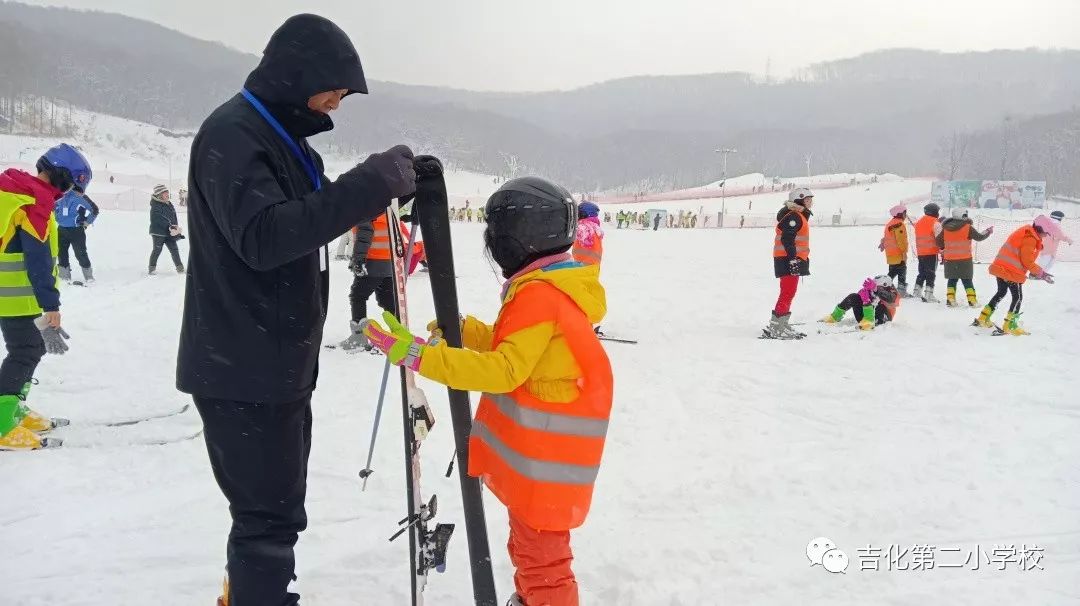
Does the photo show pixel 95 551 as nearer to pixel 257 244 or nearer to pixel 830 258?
pixel 257 244

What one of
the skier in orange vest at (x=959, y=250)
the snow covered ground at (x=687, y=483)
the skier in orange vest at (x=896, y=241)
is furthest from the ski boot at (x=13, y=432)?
the skier in orange vest at (x=959, y=250)

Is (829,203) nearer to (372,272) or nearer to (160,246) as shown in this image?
(160,246)

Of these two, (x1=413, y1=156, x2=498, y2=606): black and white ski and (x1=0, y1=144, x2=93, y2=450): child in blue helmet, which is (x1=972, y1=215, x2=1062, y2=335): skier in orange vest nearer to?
(x1=413, y1=156, x2=498, y2=606): black and white ski

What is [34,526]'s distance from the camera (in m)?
Result: 3.09

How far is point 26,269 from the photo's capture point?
3963mm

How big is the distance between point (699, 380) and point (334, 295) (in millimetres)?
6401

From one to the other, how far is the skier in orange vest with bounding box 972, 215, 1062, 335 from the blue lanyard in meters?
9.66

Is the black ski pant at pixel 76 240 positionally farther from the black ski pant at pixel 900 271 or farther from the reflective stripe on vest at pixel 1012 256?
the black ski pant at pixel 900 271

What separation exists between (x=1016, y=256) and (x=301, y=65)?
10.1m

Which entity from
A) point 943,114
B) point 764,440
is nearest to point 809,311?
point 764,440

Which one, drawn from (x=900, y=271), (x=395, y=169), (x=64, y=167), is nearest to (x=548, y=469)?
(x=395, y=169)

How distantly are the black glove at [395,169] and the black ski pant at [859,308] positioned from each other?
872 centimetres

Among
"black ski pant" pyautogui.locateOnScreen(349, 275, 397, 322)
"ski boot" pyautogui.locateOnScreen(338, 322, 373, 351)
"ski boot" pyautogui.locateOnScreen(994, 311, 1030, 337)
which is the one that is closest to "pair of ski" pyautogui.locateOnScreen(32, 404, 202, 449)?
"black ski pant" pyautogui.locateOnScreen(349, 275, 397, 322)

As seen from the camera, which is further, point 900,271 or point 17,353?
point 900,271
